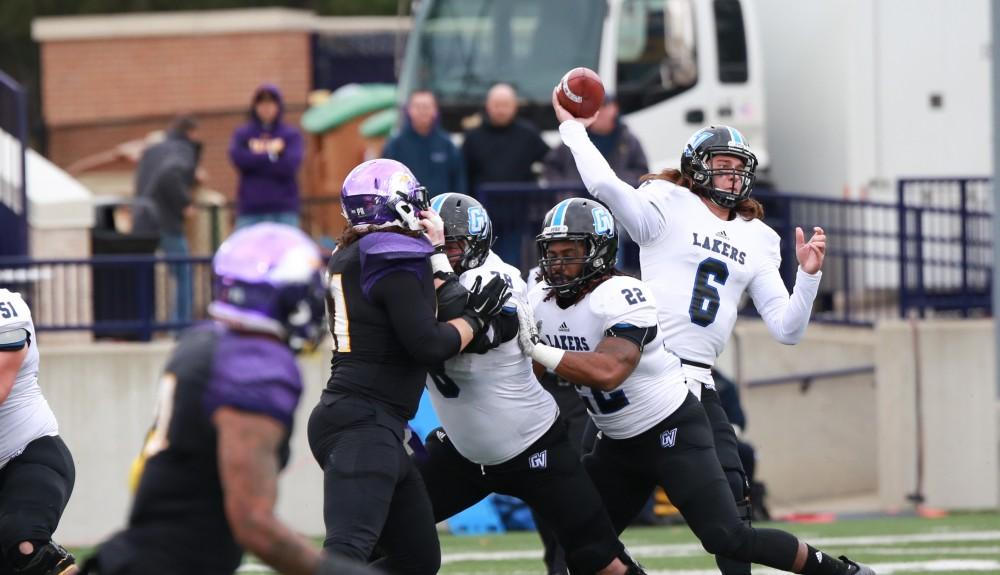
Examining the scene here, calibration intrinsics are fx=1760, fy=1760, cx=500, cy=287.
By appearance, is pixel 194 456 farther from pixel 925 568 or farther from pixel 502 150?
pixel 502 150

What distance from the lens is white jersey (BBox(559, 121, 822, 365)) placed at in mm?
6930

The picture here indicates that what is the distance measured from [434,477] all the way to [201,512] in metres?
2.23

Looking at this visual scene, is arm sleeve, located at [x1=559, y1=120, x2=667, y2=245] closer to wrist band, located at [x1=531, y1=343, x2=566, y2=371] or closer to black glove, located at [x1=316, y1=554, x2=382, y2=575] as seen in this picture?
wrist band, located at [x1=531, y1=343, x2=566, y2=371]

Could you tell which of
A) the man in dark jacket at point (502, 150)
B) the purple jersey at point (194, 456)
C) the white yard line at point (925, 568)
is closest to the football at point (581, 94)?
the purple jersey at point (194, 456)

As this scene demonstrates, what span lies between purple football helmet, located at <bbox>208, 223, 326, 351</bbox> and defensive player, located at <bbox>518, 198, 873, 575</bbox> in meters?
2.00

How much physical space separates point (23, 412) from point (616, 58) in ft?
27.7

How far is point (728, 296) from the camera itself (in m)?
7.08

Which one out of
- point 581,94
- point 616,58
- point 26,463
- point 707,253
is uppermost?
point 616,58

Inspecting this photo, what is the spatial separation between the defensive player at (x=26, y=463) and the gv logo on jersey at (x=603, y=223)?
6.97 feet

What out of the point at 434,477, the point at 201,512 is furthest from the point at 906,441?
the point at 201,512

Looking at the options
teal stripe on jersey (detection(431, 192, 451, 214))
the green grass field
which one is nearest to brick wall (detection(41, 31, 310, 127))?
the green grass field

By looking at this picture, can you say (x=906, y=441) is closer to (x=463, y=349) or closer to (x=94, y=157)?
(x=463, y=349)

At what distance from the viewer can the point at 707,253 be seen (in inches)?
276

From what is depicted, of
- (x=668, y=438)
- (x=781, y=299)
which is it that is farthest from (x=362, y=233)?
(x=781, y=299)
